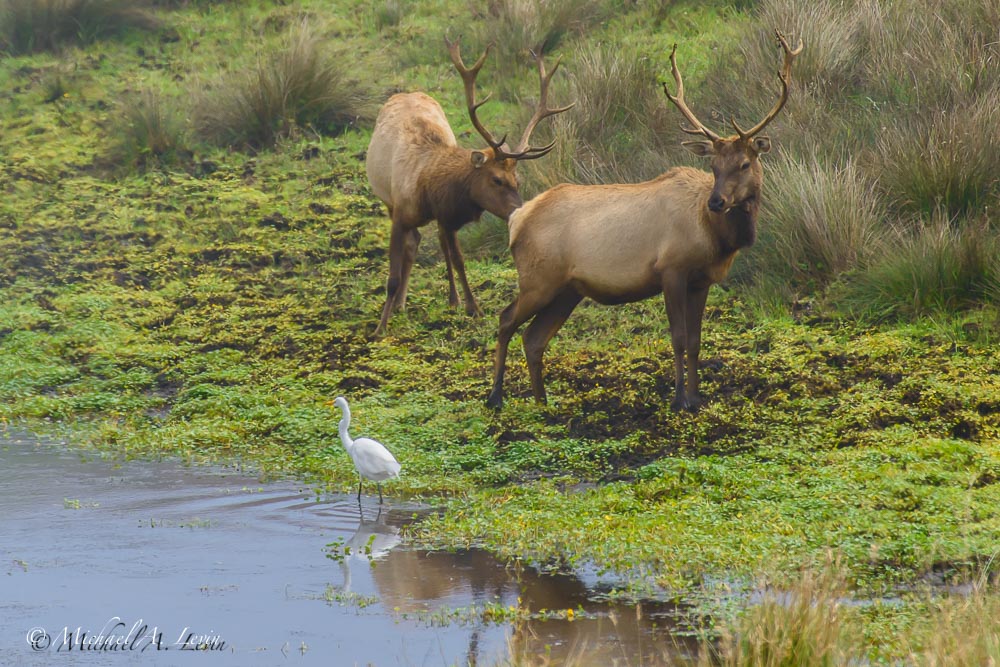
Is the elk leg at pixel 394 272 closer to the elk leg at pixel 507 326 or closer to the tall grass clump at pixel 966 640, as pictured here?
the elk leg at pixel 507 326

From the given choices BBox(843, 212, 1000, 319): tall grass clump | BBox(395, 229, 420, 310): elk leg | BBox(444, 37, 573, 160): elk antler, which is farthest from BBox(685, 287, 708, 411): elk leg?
BBox(395, 229, 420, 310): elk leg

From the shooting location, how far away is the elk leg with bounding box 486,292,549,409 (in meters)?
9.26

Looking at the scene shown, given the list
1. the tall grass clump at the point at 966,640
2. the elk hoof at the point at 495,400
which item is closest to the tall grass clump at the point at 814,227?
the elk hoof at the point at 495,400

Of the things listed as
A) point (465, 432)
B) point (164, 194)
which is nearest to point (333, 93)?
point (164, 194)

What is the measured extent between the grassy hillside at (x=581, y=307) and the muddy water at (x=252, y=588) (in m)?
0.41

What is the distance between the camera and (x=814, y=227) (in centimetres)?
1074

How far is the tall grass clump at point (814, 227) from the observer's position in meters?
10.7

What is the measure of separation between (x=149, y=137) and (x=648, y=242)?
864cm

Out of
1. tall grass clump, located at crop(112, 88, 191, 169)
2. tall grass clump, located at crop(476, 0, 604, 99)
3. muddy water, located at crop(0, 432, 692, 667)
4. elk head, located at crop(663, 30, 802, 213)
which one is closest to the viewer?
muddy water, located at crop(0, 432, 692, 667)

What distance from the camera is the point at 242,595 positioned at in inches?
241

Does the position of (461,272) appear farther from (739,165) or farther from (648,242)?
(739,165)

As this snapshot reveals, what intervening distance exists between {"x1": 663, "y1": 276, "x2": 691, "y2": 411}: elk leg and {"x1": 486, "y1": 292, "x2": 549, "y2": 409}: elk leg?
3.07 ft

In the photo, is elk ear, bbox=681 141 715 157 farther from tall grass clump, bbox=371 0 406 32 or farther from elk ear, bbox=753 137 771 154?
tall grass clump, bbox=371 0 406 32

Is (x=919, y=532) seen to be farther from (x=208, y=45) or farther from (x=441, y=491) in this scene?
(x=208, y=45)
